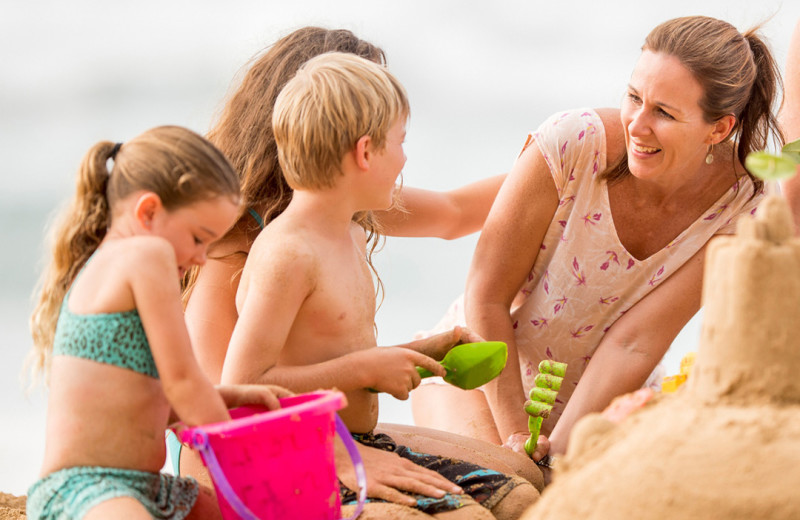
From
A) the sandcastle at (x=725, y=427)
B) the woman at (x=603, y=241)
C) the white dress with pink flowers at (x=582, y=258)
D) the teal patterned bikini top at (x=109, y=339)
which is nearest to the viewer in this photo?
the sandcastle at (x=725, y=427)

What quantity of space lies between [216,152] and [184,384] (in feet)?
1.46

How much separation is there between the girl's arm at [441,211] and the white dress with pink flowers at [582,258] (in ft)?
1.17

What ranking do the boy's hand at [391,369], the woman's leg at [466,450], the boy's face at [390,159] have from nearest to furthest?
1. the boy's hand at [391,369]
2. the boy's face at [390,159]
3. the woman's leg at [466,450]

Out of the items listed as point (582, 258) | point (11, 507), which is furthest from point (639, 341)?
point (11, 507)

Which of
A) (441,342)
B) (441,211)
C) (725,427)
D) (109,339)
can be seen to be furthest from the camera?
(441,211)

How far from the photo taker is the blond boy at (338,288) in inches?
78.8

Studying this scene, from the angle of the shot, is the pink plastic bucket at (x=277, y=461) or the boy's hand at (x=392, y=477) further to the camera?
Result: the boy's hand at (x=392, y=477)

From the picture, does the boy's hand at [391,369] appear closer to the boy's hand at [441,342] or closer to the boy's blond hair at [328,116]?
the boy's hand at [441,342]

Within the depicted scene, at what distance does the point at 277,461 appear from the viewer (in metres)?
1.65

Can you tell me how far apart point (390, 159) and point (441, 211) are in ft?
3.61

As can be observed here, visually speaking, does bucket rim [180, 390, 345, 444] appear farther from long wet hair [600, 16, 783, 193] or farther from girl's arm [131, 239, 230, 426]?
long wet hair [600, 16, 783, 193]

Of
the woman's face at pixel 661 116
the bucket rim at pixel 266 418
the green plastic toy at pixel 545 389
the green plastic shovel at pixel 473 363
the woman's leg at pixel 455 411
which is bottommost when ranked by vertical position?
the woman's leg at pixel 455 411

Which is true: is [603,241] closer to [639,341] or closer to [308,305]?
[639,341]

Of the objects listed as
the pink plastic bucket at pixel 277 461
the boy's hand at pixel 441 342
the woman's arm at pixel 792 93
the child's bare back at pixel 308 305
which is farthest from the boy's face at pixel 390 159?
the woman's arm at pixel 792 93
